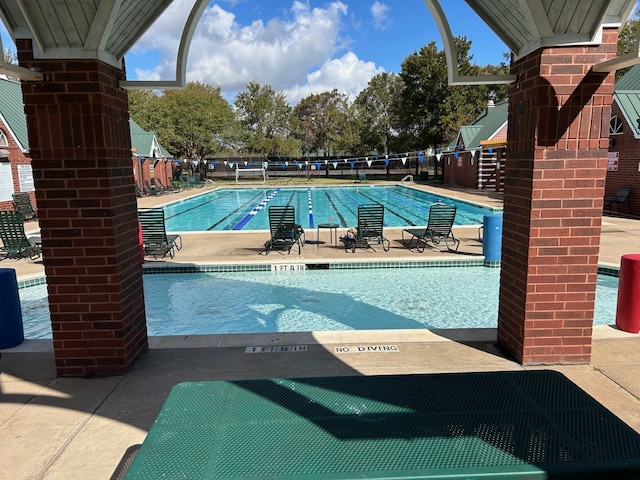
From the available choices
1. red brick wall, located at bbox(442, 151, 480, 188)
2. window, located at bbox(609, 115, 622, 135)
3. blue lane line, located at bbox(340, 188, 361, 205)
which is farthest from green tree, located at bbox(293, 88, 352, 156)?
window, located at bbox(609, 115, 622, 135)

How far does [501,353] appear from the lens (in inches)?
159

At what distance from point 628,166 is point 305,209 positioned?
1302 centimetres

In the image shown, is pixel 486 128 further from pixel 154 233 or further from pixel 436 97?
pixel 154 233

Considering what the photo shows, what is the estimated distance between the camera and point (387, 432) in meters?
1.95

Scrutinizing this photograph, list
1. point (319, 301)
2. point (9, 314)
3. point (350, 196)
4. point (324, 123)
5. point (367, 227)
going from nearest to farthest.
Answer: point (9, 314)
point (319, 301)
point (367, 227)
point (350, 196)
point (324, 123)

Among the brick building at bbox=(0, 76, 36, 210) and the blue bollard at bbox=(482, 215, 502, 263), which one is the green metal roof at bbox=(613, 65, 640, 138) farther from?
the brick building at bbox=(0, 76, 36, 210)

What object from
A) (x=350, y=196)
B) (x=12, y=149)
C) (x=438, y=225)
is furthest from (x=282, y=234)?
(x=350, y=196)

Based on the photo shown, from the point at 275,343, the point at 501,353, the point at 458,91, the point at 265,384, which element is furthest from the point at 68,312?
the point at 458,91

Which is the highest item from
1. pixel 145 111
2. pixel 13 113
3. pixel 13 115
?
pixel 145 111

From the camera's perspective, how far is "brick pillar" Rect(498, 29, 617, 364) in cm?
341

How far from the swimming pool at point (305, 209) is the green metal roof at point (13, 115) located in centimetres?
627

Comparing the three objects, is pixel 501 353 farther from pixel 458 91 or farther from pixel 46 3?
pixel 458 91

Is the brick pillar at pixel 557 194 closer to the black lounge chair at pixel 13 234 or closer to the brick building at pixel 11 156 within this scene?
the black lounge chair at pixel 13 234

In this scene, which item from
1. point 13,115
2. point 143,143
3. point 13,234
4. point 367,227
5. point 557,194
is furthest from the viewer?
point 143,143
